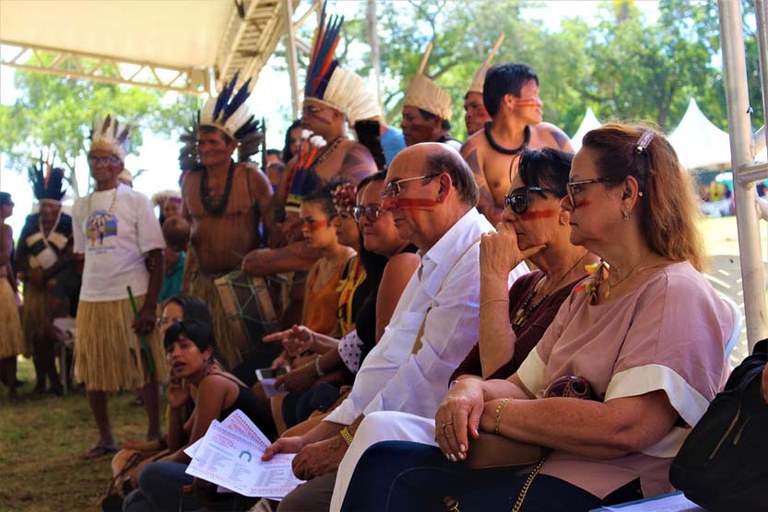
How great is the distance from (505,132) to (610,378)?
284 cm

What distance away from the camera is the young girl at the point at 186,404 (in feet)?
13.1

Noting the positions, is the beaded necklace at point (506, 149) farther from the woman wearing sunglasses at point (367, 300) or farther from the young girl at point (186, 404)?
the young girl at point (186, 404)

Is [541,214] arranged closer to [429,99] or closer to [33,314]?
[429,99]

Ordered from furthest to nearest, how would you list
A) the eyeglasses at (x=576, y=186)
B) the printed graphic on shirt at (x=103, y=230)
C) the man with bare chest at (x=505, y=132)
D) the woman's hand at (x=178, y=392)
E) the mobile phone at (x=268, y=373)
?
the printed graphic on shirt at (x=103, y=230), the man with bare chest at (x=505, y=132), the mobile phone at (x=268, y=373), the woman's hand at (x=178, y=392), the eyeglasses at (x=576, y=186)

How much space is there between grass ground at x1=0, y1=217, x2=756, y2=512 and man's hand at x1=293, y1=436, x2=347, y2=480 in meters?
2.52

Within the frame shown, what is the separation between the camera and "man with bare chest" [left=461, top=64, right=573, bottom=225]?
503 cm

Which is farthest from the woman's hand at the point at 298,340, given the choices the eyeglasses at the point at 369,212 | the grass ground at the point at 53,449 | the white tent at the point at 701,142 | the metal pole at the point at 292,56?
the white tent at the point at 701,142

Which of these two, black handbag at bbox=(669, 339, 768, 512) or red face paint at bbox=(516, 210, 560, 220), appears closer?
black handbag at bbox=(669, 339, 768, 512)

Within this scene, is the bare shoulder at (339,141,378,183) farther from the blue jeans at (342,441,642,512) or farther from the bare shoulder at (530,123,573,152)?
the blue jeans at (342,441,642,512)

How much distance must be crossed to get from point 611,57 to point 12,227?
96.1 feet

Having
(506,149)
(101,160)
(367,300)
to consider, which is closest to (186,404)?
(367,300)

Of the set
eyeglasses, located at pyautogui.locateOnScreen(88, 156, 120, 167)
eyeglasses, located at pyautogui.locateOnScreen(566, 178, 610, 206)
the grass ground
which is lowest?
the grass ground

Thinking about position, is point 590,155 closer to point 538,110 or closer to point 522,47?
point 538,110

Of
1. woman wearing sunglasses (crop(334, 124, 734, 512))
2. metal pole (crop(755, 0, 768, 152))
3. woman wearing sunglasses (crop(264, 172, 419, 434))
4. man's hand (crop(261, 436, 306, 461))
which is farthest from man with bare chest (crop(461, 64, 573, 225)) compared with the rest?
woman wearing sunglasses (crop(334, 124, 734, 512))
